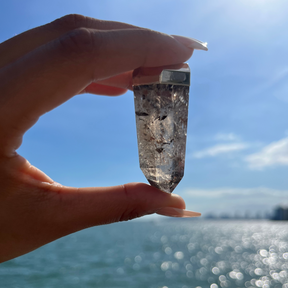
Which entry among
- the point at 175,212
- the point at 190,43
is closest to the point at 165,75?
the point at 190,43

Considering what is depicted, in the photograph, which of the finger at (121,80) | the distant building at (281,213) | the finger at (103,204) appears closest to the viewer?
the finger at (103,204)

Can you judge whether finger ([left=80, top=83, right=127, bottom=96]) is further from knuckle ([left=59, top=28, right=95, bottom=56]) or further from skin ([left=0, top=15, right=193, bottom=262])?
knuckle ([left=59, top=28, right=95, bottom=56])

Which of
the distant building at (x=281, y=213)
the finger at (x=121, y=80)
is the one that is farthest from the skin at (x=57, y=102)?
the distant building at (x=281, y=213)

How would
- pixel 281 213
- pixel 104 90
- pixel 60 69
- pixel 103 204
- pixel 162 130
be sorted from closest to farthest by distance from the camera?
pixel 60 69 < pixel 103 204 < pixel 162 130 < pixel 104 90 < pixel 281 213

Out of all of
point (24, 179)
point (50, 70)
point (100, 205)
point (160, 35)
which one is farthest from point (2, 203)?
A: point (160, 35)

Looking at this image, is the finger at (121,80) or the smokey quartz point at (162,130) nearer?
the smokey quartz point at (162,130)

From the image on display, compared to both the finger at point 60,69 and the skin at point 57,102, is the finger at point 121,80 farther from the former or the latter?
the finger at point 60,69

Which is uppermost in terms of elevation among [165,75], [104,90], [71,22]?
[71,22]

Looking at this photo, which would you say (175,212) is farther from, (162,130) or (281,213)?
(281,213)
